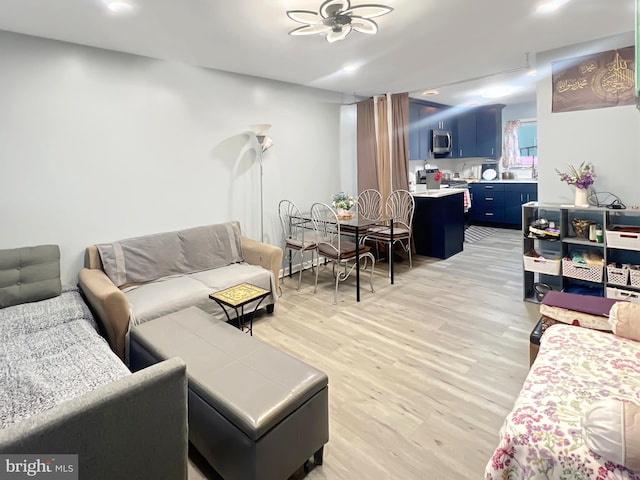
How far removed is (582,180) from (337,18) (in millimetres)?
2496

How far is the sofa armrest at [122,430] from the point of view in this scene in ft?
3.08

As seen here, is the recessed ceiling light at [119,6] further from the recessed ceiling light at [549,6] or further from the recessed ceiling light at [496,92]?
the recessed ceiling light at [496,92]

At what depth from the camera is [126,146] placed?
3145 mm

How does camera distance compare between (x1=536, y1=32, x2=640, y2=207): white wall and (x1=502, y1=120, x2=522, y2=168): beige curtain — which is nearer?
(x1=536, y1=32, x2=640, y2=207): white wall

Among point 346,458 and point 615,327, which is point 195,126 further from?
point 615,327

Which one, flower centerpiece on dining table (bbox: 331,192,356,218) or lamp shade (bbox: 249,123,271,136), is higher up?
lamp shade (bbox: 249,123,271,136)

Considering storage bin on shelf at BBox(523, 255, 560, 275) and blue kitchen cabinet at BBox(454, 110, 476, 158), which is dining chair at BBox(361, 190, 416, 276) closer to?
storage bin on shelf at BBox(523, 255, 560, 275)

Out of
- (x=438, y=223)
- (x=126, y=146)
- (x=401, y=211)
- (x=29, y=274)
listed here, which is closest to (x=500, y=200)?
(x=438, y=223)

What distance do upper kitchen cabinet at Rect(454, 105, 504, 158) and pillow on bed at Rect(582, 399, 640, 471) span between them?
6.97 m

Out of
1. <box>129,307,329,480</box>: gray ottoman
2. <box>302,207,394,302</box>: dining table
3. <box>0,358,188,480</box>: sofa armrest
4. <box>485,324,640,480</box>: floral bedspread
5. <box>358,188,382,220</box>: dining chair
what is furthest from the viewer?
<box>358,188,382,220</box>: dining chair

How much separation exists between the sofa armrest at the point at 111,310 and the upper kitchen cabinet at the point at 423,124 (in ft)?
16.7

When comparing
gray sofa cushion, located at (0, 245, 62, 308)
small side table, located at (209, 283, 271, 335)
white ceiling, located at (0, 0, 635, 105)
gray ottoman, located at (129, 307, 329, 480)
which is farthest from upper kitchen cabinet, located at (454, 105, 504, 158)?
gray sofa cushion, located at (0, 245, 62, 308)

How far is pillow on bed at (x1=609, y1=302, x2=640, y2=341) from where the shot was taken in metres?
1.60

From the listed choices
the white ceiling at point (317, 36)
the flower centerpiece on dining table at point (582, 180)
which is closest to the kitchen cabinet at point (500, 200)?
the white ceiling at point (317, 36)
